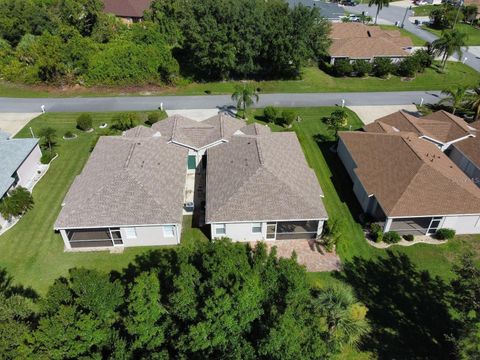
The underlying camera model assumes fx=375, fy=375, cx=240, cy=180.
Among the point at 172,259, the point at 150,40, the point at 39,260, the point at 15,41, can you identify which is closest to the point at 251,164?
the point at 172,259

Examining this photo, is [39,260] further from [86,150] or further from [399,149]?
[399,149]

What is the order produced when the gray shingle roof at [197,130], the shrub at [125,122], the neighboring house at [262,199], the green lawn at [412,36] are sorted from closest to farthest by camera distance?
the neighboring house at [262,199] → the gray shingle roof at [197,130] → the shrub at [125,122] → the green lawn at [412,36]

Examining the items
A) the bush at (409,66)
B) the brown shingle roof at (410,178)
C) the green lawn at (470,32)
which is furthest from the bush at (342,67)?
the green lawn at (470,32)

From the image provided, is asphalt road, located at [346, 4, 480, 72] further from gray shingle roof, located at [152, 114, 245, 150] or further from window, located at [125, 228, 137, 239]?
window, located at [125, 228, 137, 239]

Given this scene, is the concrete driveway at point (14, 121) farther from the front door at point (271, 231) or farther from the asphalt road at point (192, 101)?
the front door at point (271, 231)

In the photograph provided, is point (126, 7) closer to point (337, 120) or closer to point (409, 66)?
point (337, 120)

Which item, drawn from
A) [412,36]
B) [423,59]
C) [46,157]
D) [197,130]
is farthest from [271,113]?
[412,36]
